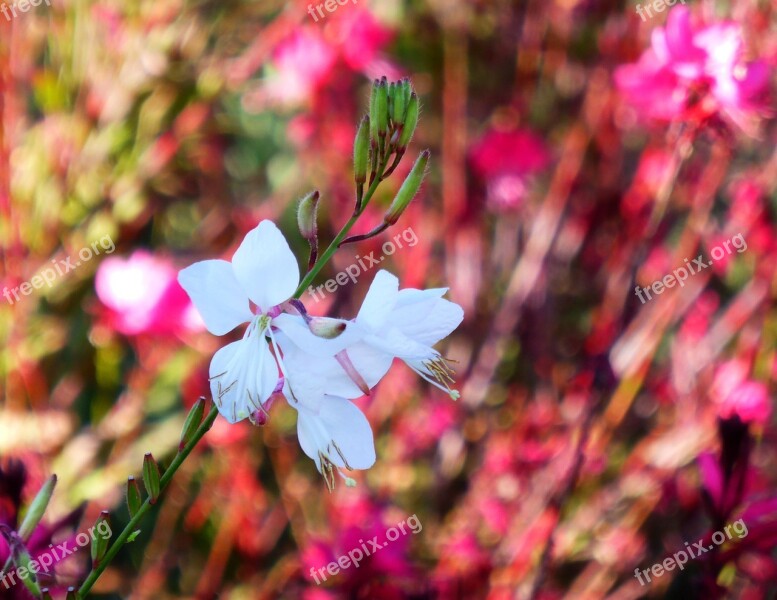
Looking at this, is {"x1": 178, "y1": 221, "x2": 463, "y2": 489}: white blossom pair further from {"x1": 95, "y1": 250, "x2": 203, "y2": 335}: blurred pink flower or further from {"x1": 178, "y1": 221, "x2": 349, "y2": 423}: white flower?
{"x1": 95, "y1": 250, "x2": 203, "y2": 335}: blurred pink flower

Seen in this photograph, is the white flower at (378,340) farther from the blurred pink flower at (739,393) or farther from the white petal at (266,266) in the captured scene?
the blurred pink flower at (739,393)

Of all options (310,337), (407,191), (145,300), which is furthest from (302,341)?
(145,300)

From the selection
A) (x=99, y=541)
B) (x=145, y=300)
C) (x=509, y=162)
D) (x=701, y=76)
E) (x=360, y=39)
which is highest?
(x=360, y=39)

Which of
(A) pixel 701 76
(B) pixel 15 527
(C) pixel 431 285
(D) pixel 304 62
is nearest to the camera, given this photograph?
(B) pixel 15 527

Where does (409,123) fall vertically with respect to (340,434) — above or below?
above

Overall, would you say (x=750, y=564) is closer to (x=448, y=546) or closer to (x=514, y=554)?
(x=514, y=554)

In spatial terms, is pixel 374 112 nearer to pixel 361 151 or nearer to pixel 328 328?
pixel 361 151

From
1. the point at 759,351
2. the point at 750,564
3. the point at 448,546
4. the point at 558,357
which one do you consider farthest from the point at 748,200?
the point at 448,546
